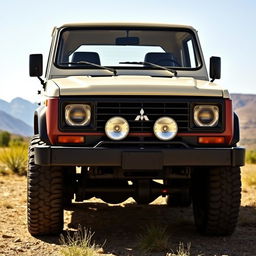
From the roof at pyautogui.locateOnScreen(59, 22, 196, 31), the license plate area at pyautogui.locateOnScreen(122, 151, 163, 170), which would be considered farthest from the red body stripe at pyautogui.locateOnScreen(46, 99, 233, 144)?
the roof at pyautogui.locateOnScreen(59, 22, 196, 31)

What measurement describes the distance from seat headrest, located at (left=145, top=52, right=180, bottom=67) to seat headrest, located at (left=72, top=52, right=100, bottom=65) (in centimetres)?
59

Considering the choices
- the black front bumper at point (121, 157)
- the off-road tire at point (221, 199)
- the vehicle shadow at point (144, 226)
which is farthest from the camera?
the off-road tire at point (221, 199)

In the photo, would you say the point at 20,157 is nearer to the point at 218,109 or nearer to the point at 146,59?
the point at 146,59

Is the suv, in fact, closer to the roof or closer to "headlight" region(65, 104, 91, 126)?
"headlight" region(65, 104, 91, 126)

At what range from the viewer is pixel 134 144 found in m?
5.43

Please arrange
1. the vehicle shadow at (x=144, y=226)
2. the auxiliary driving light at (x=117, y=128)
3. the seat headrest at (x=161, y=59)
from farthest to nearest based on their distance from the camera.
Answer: the seat headrest at (x=161, y=59), the vehicle shadow at (x=144, y=226), the auxiliary driving light at (x=117, y=128)

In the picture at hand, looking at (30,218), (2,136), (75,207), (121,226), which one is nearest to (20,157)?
(75,207)

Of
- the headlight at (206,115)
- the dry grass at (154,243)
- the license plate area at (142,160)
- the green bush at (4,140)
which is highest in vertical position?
the headlight at (206,115)

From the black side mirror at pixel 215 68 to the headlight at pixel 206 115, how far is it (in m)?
1.32

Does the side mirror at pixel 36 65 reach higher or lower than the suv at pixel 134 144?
higher

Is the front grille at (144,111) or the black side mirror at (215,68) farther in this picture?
the black side mirror at (215,68)

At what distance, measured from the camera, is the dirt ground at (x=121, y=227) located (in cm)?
552

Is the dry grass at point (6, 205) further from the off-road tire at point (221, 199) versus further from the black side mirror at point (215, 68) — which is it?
the black side mirror at point (215, 68)

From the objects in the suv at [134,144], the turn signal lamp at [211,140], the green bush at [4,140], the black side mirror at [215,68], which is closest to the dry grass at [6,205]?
the suv at [134,144]
